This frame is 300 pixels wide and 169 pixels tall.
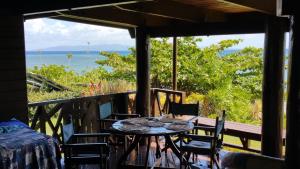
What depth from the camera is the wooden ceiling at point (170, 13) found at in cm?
407

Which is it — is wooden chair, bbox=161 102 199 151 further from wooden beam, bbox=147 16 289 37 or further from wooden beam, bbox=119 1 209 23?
wooden beam, bbox=119 1 209 23

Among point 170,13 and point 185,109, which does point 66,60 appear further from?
point 170,13

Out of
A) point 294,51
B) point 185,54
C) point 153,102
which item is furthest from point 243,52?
point 294,51

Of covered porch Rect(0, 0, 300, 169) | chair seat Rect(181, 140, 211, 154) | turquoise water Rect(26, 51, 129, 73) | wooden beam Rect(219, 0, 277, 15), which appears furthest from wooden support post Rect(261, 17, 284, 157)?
turquoise water Rect(26, 51, 129, 73)

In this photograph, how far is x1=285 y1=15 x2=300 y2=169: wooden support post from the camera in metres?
1.89

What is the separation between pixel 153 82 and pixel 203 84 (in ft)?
6.30

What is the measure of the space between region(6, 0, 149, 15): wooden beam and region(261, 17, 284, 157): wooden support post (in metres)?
1.89

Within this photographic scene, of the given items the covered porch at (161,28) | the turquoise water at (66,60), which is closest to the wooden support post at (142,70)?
the covered porch at (161,28)

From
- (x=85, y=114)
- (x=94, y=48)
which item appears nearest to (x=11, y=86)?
(x=85, y=114)

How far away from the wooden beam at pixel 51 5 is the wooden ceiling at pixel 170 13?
36 mm

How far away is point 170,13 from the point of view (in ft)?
15.3

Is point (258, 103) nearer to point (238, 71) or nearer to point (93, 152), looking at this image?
point (238, 71)

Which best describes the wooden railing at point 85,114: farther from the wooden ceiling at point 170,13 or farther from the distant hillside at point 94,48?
the distant hillside at point 94,48

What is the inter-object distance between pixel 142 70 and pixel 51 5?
2.42 m
